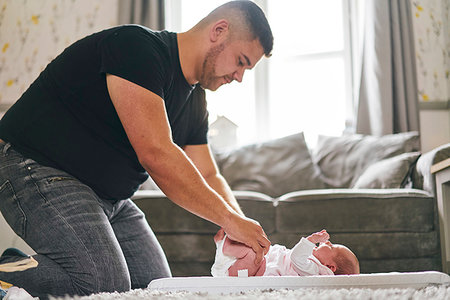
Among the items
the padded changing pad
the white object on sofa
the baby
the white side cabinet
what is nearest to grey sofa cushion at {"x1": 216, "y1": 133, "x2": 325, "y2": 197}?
the white side cabinet

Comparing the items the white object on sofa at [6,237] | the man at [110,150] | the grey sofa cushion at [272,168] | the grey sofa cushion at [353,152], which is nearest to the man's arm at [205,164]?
the man at [110,150]

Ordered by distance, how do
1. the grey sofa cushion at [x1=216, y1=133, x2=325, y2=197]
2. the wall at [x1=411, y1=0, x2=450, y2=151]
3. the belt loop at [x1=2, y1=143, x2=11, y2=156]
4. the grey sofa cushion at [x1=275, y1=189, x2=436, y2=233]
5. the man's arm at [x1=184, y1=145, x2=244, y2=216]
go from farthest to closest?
1. the wall at [x1=411, y1=0, x2=450, y2=151]
2. the grey sofa cushion at [x1=216, y1=133, x2=325, y2=197]
3. the grey sofa cushion at [x1=275, y1=189, x2=436, y2=233]
4. the man's arm at [x1=184, y1=145, x2=244, y2=216]
5. the belt loop at [x1=2, y1=143, x2=11, y2=156]

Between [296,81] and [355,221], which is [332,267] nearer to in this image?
[355,221]

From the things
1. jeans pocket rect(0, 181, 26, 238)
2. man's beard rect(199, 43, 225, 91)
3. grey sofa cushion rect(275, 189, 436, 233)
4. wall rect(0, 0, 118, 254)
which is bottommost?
grey sofa cushion rect(275, 189, 436, 233)

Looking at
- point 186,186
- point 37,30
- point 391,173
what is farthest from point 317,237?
point 37,30

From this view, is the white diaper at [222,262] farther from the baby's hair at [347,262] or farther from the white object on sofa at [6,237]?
the white object on sofa at [6,237]

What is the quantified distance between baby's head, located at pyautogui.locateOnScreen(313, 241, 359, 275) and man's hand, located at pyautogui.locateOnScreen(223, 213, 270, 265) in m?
0.35

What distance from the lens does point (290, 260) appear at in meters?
1.51

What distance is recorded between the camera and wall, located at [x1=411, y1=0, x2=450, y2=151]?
358 centimetres

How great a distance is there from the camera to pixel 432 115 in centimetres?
359

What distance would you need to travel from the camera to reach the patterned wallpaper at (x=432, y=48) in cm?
359

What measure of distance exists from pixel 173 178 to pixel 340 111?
2712mm

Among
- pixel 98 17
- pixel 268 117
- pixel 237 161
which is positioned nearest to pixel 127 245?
pixel 237 161

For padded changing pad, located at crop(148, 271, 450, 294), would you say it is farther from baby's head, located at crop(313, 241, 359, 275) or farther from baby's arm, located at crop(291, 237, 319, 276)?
baby's head, located at crop(313, 241, 359, 275)
